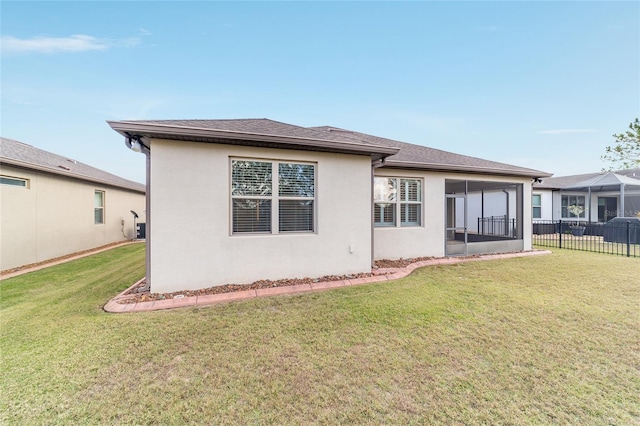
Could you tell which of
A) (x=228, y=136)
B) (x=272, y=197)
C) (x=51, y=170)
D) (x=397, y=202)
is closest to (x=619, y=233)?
(x=397, y=202)

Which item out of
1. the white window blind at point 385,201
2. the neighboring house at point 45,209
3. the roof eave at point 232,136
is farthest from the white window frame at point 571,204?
the neighboring house at point 45,209

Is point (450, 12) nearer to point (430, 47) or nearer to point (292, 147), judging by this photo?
point (430, 47)

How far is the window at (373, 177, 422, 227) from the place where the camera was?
7.74m

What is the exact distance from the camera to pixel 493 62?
12.2m

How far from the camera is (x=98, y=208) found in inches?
464

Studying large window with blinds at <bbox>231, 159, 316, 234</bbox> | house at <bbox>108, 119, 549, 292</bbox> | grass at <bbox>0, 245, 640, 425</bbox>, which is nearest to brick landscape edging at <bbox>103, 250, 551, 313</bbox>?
grass at <bbox>0, 245, 640, 425</bbox>

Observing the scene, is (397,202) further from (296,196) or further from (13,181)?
(13,181)

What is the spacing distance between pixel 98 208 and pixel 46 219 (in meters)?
3.34

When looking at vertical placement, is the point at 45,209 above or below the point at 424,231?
above

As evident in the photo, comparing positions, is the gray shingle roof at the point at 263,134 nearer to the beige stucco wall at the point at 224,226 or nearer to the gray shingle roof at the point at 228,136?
the gray shingle roof at the point at 228,136

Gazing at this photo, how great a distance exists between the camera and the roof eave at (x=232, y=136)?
443cm

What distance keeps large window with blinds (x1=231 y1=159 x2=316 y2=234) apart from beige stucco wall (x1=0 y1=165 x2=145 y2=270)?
7.50 metres

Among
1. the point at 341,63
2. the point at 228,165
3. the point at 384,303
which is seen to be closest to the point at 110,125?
the point at 228,165

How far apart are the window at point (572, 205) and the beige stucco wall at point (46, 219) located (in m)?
27.5
